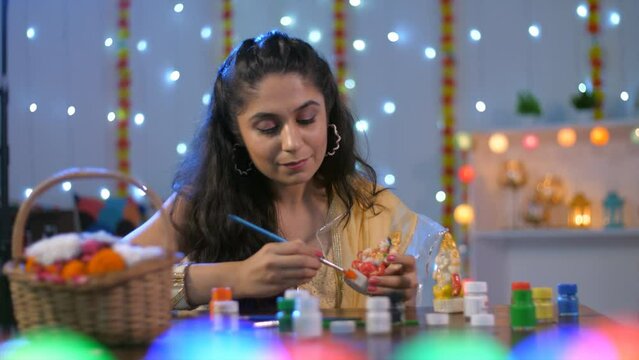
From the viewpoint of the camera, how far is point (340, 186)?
86.9 inches

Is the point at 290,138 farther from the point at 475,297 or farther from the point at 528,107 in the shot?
the point at 528,107

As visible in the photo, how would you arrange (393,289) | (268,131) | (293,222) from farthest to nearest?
(293,222) < (268,131) < (393,289)

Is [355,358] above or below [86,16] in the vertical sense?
below

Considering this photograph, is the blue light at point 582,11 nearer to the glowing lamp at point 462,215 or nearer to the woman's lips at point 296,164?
the glowing lamp at point 462,215

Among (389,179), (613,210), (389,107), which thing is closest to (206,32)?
(389,107)

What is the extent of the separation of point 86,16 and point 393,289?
3314 mm

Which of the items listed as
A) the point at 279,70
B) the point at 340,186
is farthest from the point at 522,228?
the point at 279,70

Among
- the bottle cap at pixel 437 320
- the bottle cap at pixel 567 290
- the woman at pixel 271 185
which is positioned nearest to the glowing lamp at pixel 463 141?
the woman at pixel 271 185

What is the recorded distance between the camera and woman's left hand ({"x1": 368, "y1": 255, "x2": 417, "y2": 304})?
1642mm

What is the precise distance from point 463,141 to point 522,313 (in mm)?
2831

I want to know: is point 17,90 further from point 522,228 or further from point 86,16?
point 522,228

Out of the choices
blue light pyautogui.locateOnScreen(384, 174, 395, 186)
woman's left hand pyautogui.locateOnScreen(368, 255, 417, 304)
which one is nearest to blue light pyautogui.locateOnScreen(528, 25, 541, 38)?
blue light pyautogui.locateOnScreen(384, 174, 395, 186)

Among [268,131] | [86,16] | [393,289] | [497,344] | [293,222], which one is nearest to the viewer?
[497,344]

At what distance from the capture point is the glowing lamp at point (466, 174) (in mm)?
4004
